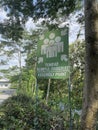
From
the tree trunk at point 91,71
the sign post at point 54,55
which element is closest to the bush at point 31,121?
the sign post at point 54,55

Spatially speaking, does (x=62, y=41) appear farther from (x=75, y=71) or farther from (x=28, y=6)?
(x=75, y=71)

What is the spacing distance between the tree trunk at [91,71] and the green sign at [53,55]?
0.94 meters

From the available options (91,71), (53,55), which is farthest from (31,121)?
(91,71)

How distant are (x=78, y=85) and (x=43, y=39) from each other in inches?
106

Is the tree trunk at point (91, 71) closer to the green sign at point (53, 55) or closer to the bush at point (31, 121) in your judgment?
the green sign at point (53, 55)

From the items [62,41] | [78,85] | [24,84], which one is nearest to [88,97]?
[62,41]

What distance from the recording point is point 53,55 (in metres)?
5.84

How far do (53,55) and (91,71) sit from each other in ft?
4.42

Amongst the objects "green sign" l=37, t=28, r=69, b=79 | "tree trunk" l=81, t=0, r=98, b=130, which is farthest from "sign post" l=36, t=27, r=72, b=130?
"tree trunk" l=81, t=0, r=98, b=130

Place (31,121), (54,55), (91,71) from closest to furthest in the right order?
(91,71) → (54,55) → (31,121)

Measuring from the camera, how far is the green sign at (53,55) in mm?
5637

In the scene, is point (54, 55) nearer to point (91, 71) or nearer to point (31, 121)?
point (91, 71)

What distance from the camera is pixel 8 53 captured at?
23750 mm

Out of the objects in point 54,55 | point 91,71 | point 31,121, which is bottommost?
point 31,121
